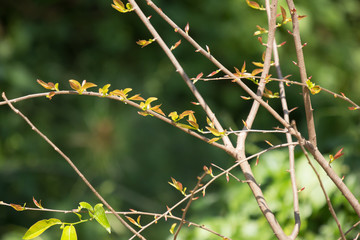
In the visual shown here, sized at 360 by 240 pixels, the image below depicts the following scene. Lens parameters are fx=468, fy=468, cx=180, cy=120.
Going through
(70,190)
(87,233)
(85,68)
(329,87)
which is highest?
(329,87)

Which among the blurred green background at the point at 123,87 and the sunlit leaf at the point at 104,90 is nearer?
the sunlit leaf at the point at 104,90

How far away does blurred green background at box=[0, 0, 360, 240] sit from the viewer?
2426mm

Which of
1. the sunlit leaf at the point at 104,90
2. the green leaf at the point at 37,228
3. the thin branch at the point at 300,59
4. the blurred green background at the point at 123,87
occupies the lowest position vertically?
the blurred green background at the point at 123,87

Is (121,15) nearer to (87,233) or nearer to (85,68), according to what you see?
(85,68)

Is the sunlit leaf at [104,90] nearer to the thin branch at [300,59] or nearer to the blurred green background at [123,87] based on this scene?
the thin branch at [300,59]

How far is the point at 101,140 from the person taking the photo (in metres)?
2.62

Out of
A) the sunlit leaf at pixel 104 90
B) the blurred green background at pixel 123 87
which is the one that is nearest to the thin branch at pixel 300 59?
the sunlit leaf at pixel 104 90

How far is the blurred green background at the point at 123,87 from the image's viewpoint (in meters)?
2.43

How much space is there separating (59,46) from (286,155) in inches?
75.5

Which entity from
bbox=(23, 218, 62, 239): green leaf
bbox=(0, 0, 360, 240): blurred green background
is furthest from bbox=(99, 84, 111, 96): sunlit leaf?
bbox=(0, 0, 360, 240): blurred green background

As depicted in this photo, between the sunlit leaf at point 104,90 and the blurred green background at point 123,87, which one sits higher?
the sunlit leaf at point 104,90

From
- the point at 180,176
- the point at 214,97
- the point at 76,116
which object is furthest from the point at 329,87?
the point at 76,116

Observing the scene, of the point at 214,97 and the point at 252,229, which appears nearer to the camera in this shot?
the point at 252,229

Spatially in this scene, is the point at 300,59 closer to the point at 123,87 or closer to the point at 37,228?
the point at 37,228
